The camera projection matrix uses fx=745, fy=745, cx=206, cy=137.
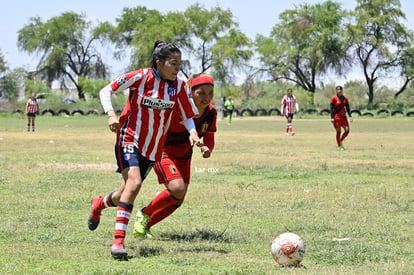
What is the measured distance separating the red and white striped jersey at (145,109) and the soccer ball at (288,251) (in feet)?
5.30

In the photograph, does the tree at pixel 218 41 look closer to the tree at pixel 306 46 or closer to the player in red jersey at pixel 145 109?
the tree at pixel 306 46

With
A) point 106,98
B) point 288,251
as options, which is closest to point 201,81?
point 106,98

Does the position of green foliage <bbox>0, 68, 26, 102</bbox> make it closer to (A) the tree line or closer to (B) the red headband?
(A) the tree line

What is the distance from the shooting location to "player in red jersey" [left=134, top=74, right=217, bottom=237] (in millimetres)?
7762

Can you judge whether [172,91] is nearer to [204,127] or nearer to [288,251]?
[204,127]

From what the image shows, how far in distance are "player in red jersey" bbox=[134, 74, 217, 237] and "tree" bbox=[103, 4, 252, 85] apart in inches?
2952

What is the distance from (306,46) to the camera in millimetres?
82812

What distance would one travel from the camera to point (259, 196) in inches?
450

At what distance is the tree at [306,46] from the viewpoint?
266 feet

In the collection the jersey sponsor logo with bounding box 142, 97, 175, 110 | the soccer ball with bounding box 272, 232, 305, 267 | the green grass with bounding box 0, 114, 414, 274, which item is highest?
the jersey sponsor logo with bounding box 142, 97, 175, 110

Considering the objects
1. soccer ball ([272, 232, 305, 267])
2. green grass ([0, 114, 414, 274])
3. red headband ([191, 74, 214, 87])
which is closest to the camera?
soccer ball ([272, 232, 305, 267])

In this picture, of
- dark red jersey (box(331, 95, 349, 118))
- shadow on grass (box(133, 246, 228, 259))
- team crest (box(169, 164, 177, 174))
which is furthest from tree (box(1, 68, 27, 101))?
shadow on grass (box(133, 246, 228, 259))

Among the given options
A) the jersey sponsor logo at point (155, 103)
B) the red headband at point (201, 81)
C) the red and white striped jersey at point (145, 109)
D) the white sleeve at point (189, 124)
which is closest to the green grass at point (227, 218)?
the red and white striped jersey at point (145, 109)

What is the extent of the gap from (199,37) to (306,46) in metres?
12.5
